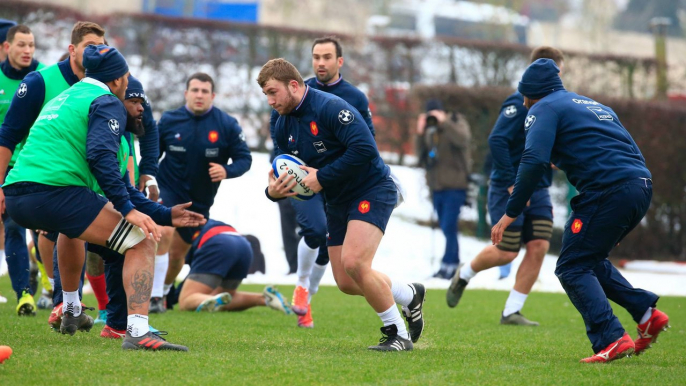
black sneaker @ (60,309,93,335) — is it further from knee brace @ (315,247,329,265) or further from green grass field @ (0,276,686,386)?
knee brace @ (315,247,329,265)

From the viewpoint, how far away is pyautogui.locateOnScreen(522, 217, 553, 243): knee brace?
8.54 metres

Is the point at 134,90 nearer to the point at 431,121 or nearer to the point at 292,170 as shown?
the point at 292,170

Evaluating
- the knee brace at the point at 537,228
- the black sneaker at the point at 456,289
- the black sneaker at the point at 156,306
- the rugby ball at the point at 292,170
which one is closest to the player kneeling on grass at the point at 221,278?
the black sneaker at the point at 156,306

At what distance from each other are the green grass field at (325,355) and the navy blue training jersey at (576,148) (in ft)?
3.91

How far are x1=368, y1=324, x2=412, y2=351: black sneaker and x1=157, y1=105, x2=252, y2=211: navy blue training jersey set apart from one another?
3440 mm

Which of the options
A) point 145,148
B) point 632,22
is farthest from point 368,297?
point 632,22

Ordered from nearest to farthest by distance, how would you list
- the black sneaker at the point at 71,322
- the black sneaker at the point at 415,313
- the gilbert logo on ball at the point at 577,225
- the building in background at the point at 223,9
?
the gilbert logo on ball at the point at 577,225 < the black sneaker at the point at 71,322 < the black sneaker at the point at 415,313 < the building in background at the point at 223,9

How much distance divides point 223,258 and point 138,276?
3.41 metres

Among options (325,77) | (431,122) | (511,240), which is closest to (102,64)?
(325,77)

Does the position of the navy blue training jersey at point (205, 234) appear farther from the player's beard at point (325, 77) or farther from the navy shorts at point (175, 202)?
the player's beard at point (325, 77)

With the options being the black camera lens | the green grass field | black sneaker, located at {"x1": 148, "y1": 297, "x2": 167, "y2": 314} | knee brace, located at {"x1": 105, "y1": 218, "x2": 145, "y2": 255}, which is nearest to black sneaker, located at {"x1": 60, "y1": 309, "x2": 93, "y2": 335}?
the green grass field

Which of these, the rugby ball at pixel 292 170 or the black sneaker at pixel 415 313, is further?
the black sneaker at pixel 415 313

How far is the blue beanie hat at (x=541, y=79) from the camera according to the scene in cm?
612

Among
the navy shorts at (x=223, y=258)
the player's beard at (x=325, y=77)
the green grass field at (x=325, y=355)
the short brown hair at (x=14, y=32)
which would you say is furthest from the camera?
the navy shorts at (x=223, y=258)
